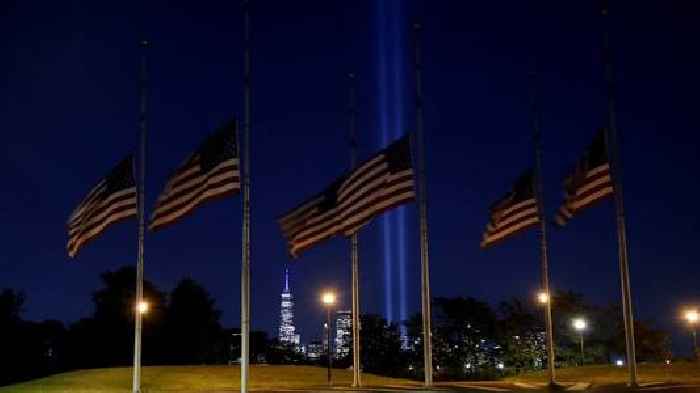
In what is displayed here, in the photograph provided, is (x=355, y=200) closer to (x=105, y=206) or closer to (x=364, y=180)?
(x=364, y=180)

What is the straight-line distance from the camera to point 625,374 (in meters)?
42.9

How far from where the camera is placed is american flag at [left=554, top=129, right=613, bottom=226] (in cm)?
3412

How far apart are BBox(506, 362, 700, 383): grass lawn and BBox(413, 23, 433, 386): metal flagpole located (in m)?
10.5

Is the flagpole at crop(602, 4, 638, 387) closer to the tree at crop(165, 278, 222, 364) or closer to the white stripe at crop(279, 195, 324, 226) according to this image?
the white stripe at crop(279, 195, 324, 226)

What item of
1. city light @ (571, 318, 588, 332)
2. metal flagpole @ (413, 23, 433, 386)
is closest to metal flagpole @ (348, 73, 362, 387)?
metal flagpole @ (413, 23, 433, 386)

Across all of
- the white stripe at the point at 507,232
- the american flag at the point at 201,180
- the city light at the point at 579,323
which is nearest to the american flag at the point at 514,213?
the white stripe at the point at 507,232

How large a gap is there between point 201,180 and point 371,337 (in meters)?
49.8

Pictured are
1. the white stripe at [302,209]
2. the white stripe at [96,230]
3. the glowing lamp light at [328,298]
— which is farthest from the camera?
the glowing lamp light at [328,298]

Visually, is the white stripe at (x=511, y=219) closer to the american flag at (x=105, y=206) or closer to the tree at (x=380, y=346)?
the american flag at (x=105, y=206)

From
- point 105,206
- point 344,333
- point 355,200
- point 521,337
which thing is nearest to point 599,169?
point 355,200

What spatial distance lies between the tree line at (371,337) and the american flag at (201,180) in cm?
4223

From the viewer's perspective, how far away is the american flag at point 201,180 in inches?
1171

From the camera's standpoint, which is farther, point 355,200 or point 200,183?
point 355,200

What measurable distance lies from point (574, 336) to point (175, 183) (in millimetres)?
53768
